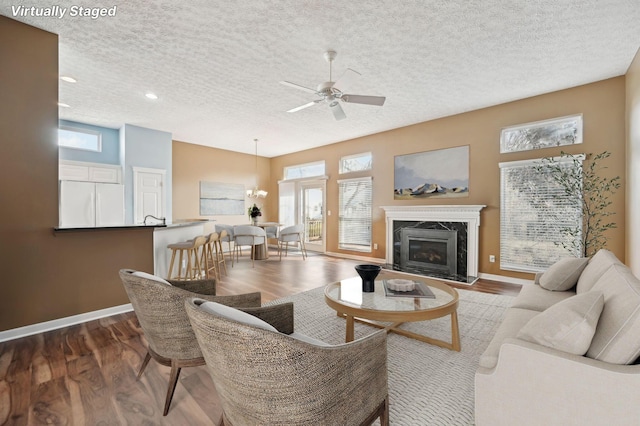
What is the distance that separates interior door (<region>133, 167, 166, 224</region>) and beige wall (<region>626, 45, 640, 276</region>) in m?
7.84

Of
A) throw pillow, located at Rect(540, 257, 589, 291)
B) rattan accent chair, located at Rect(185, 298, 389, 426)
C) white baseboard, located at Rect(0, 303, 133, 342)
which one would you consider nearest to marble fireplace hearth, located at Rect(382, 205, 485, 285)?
throw pillow, located at Rect(540, 257, 589, 291)

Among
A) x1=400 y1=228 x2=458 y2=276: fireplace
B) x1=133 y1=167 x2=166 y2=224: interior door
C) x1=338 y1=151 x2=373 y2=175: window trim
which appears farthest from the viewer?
x1=338 y1=151 x2=373 y2=175: window trim

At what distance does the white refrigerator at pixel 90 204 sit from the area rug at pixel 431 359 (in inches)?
175

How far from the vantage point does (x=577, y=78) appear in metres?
3.71

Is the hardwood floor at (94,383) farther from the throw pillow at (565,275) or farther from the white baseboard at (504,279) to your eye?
the white baseboard at (504,279)

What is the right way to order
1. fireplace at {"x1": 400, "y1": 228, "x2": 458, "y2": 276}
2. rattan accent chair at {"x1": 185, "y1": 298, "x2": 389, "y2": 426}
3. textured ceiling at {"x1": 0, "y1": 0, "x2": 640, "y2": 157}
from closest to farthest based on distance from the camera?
1. rattan accent chair at {"x1": 185, "y1": 298, "x2": 389, "y2": 426}
2. textured ceiling at {"x1": 0, "y1": 0, "x2": 640, "y2": 157}
3. fireplace at {"x1": 400, "y1": 228, "x2": 458, "y2": 276}

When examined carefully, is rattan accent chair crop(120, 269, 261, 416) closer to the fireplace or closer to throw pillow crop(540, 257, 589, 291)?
throw pillow crop(540, 257, 589, 291)

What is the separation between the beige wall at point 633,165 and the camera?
3.10 m

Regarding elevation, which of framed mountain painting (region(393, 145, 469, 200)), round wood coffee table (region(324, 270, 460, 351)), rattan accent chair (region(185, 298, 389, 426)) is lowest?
round wood coffee table (region(324, 270, 460, 351))

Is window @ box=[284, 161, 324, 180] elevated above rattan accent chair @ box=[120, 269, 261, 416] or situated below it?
above

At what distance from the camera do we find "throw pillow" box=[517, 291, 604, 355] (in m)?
1.15

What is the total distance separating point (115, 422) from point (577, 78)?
5922 millimetres

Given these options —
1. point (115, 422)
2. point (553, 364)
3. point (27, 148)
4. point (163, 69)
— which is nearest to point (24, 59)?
point (27, 148)

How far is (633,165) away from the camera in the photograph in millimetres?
3297
